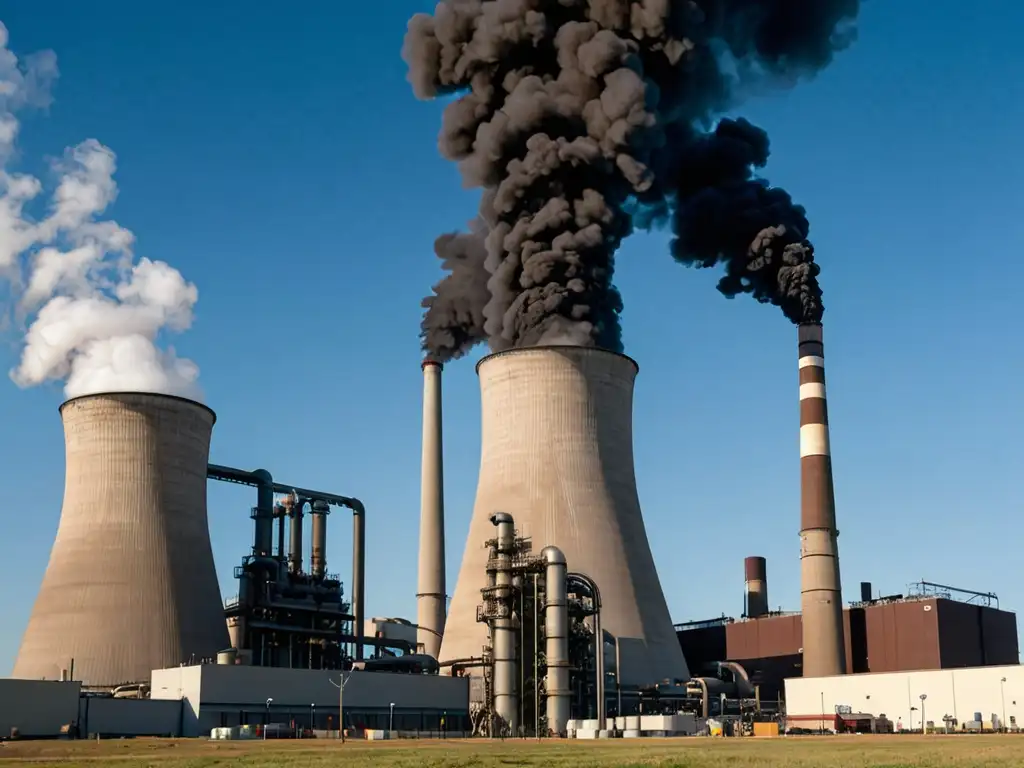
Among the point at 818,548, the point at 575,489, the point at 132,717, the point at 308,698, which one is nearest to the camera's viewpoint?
the point at 132,717

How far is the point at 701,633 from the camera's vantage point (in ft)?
201

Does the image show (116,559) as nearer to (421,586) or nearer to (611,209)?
(421,586)

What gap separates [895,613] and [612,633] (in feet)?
47.2

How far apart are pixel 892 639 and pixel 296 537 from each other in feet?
84.9

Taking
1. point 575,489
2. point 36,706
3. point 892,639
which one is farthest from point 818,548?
point 36,706

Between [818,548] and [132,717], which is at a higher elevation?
[818,548]

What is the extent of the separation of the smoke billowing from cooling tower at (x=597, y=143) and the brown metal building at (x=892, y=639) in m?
12.8

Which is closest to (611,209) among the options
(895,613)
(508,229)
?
(508,229)

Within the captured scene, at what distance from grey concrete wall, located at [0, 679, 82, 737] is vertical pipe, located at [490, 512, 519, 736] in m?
13.6

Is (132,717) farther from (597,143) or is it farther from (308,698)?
(597,143)

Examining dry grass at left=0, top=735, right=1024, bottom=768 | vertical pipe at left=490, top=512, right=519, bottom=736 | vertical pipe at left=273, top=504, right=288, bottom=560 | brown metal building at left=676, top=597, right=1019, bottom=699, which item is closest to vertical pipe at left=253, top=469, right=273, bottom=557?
vertical pipe at left=273, top=504, right=288, bottom=560

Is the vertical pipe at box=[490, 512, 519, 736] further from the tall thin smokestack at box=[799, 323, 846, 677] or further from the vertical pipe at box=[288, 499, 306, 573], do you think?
the vertical pipe at box=[288, 499, 306, 573]

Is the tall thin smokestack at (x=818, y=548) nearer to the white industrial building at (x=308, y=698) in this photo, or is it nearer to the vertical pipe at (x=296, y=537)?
the white industrial building at (x=308, y=698)

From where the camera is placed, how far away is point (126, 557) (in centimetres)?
4375
